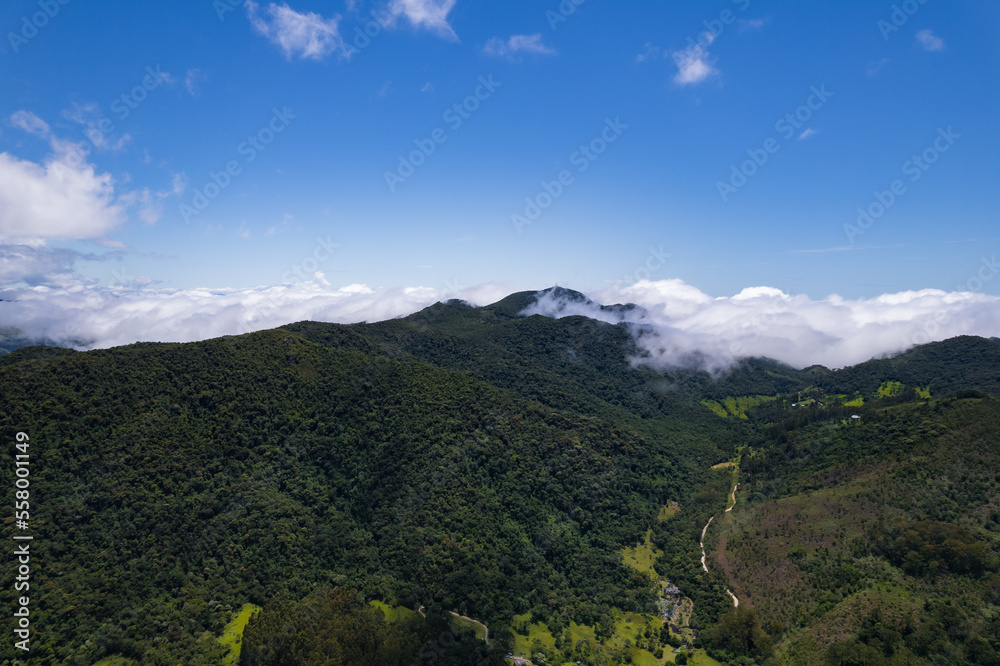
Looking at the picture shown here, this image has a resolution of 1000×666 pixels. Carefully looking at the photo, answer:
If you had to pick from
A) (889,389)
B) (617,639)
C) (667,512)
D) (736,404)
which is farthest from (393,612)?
(889,389)

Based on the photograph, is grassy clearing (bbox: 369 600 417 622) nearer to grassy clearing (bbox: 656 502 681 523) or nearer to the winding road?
the winding road

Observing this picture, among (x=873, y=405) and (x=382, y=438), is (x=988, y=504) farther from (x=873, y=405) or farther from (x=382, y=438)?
(x=382, y=438)

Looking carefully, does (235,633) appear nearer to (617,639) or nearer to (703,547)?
(617,639)

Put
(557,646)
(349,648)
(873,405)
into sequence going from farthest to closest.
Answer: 1. (873,405)
2. (557,646)
3. (349,648)

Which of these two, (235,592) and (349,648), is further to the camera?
A: (235,592)

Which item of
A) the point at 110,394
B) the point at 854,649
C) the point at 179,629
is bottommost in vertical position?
the point at 854,649

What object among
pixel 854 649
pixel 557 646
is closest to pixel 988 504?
pixel 854 649

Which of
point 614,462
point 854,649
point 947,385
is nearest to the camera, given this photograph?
point 854,649
